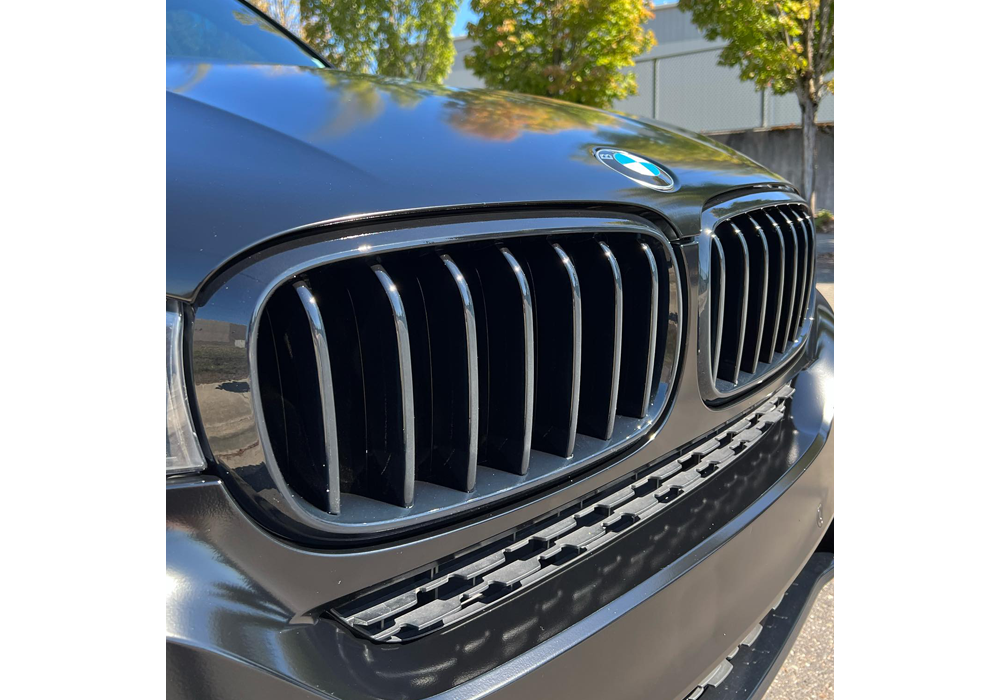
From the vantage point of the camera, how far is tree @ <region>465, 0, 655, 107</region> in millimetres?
11641

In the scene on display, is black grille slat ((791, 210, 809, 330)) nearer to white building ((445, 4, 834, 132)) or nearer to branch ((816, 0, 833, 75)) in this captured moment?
branch ((816, 0, 833, 75))

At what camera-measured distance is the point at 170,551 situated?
3.09ft

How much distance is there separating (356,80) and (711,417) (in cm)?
109

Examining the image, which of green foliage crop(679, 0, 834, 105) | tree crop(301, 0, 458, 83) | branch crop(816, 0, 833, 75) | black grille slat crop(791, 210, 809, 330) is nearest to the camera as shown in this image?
black grille slat crop(791, 210, 809, 330)

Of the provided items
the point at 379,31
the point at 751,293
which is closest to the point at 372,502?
the point at 751,293

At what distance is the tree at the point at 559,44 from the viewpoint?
458 inches

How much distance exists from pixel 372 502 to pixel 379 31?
1452 cm

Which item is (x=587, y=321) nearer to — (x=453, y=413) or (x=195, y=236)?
(x=453, y=413)

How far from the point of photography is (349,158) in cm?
121

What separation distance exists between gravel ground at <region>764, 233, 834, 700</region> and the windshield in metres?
2.13

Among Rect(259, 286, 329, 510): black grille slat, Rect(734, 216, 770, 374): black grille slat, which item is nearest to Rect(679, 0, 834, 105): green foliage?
Rect(734, 216, 770, 374): black grille slat

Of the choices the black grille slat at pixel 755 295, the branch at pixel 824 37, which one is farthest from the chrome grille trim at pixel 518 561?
the branch at pixel 824 37

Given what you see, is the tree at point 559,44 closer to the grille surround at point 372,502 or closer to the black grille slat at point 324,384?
the grille surround at point 372,502

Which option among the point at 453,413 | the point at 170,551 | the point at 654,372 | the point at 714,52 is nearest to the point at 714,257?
the point at 654,372
